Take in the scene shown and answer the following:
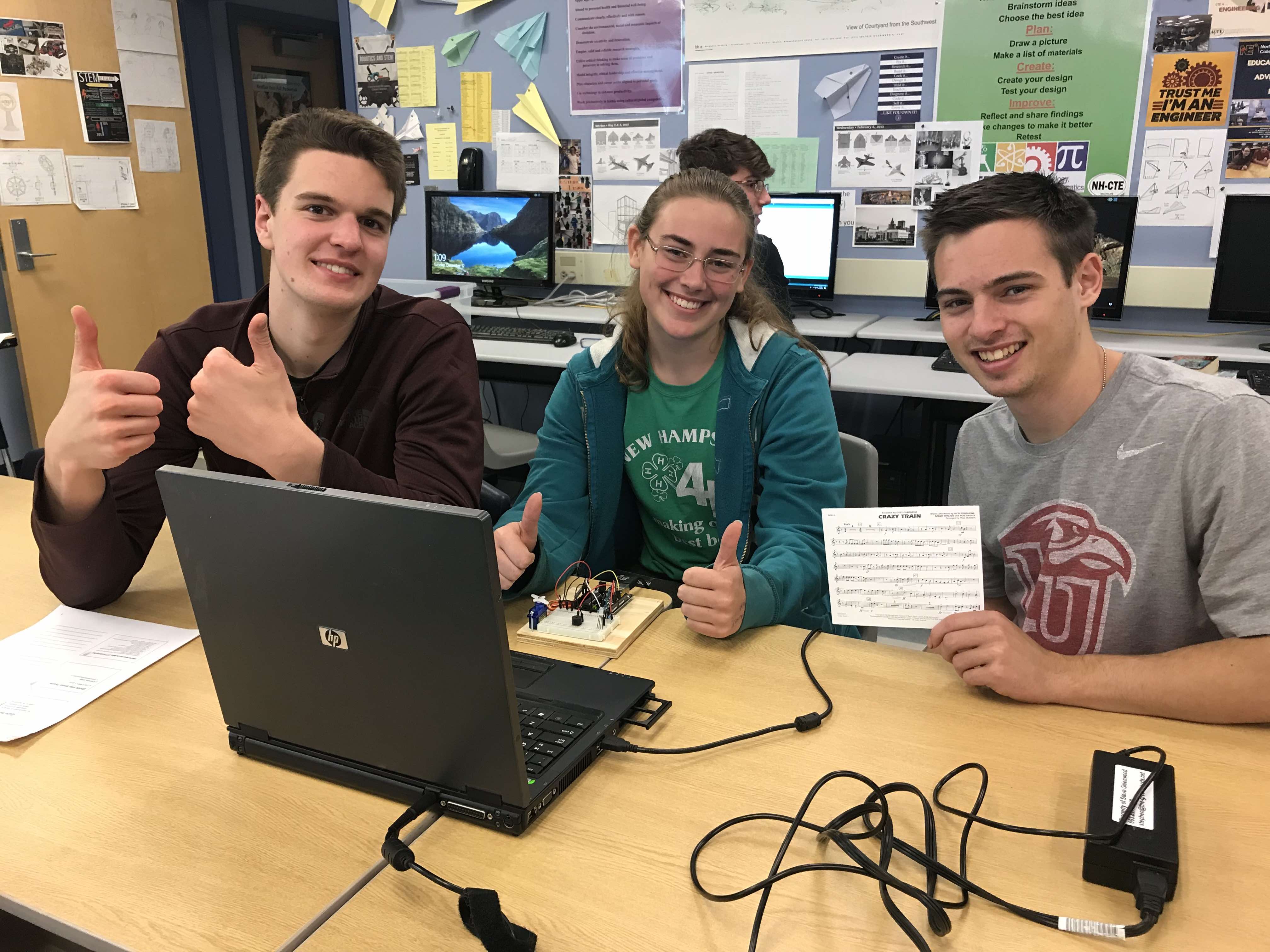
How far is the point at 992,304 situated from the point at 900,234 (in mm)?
2392

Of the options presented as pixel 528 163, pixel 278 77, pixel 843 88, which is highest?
pixel 278 77

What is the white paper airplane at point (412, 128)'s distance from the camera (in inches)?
167

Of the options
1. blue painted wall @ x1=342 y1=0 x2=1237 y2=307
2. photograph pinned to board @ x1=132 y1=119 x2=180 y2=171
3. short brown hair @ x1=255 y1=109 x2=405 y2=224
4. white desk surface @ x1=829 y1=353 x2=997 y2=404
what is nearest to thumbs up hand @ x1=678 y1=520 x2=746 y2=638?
short brown hair @ x1=255 y1=109 x2=405 y2=224

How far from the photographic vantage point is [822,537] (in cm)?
141

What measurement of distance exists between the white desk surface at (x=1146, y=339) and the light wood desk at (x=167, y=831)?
2.26m

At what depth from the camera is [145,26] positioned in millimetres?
4477

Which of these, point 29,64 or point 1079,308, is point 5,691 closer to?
point 1079,308

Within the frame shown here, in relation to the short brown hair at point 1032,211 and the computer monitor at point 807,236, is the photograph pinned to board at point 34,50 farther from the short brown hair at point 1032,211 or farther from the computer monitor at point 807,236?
the short brown hair at point 1032,211

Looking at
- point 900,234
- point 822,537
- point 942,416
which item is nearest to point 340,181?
point 822,537

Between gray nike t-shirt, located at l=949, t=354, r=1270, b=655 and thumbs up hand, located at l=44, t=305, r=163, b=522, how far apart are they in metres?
1.09

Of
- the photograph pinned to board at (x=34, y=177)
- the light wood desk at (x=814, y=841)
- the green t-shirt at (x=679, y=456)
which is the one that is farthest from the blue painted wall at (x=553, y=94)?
the light wood desk at (x=814, y=841)

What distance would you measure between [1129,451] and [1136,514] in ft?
0.26

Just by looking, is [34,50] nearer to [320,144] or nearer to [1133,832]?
[320,144]

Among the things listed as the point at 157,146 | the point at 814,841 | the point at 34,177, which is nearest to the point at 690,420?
the point at 814,841
